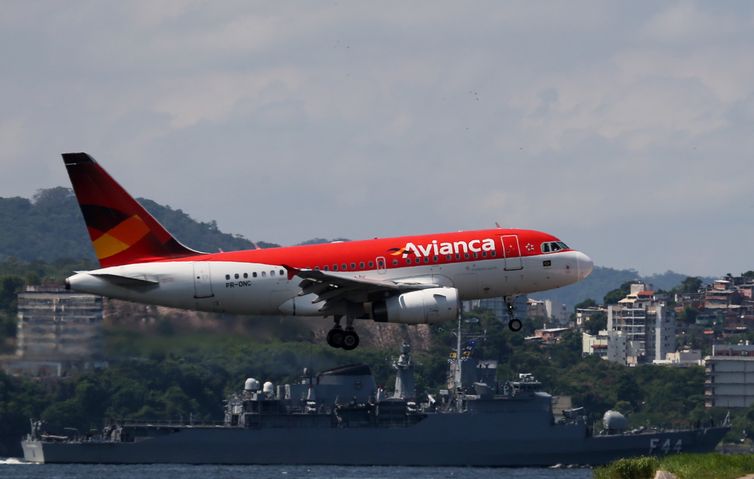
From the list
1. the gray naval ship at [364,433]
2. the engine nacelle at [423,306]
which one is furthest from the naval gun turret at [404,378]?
the engine nacelle at [423,306]

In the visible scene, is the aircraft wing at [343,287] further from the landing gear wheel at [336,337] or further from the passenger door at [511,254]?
the passenger door at [511,254]

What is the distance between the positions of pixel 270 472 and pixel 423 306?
81499 millimetres

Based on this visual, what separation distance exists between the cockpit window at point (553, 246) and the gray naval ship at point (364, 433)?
254 ft

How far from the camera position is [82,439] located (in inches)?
6033

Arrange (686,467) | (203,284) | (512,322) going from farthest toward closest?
(512,322) → (203,284) → (686,467)

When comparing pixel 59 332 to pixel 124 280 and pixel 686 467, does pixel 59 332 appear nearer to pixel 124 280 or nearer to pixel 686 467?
pixel 124 280

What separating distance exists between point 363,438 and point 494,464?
11649 mm

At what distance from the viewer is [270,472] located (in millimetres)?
145000

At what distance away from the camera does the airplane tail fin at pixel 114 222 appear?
69.2 metres

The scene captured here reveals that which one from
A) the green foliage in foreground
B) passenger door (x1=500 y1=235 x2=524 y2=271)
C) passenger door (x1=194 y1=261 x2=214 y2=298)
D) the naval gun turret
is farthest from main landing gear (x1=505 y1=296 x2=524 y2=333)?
the naval gun turret

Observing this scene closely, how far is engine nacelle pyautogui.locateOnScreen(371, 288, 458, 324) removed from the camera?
66.1 m

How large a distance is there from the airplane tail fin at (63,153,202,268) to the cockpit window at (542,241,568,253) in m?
14.6

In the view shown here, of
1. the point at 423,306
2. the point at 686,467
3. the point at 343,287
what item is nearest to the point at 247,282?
the point at 343,287

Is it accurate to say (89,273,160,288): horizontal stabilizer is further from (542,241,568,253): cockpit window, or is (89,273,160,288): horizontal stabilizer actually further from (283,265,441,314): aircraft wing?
(542,241,568,253): cockpit window
